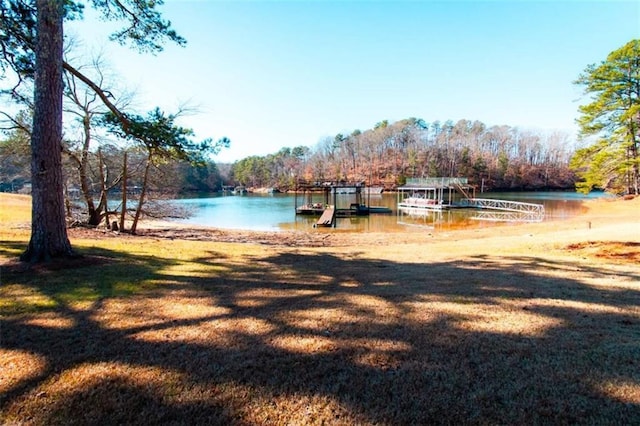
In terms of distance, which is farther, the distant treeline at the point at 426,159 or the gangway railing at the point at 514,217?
the distant treeline at the point at 426,159

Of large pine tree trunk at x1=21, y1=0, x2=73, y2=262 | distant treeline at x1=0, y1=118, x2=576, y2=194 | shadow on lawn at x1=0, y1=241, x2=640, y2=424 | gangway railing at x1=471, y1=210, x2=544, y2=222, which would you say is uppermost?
distant treeline at x1=0, y1=118, x2=576, y2=194

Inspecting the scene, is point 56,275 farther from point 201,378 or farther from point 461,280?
point 461,280

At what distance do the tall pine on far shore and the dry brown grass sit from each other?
28.1 m

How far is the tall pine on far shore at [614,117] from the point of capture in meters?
25.5

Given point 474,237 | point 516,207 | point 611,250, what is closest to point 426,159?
point 516,207

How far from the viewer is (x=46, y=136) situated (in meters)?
5.30

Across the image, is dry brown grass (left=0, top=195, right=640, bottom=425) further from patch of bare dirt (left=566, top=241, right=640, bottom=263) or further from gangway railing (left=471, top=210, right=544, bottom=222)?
gangway railing (left=471, top=210, right=544, bottom=222)

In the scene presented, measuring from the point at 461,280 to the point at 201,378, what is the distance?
417cm

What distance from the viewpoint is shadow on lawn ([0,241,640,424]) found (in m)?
2.02

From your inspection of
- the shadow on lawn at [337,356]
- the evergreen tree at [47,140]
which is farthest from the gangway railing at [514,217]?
the evergreen tree at [47,140]

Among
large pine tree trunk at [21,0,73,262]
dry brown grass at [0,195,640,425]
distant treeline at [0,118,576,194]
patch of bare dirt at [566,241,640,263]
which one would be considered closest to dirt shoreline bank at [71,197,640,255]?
patch of bare dirt at [566,241,640,263]

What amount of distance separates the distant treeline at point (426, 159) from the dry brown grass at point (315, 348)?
65919 mm

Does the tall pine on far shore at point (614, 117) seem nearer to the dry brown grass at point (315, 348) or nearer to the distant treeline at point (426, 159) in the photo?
the dry brown grass at point (315, 348)

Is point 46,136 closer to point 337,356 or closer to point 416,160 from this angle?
point 337,356
